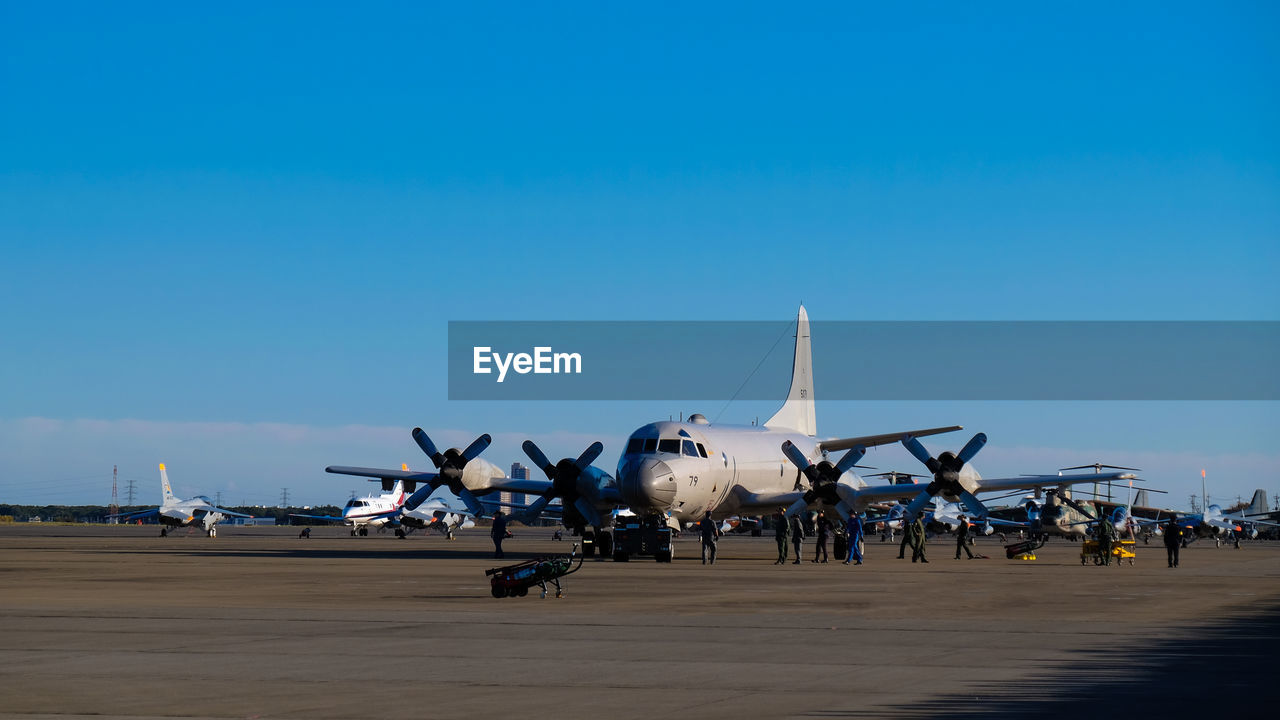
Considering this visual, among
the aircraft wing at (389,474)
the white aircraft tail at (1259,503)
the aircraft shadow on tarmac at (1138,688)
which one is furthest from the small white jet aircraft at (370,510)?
the white aircraft tail at (1259,503)

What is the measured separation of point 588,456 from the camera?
48.9 metres

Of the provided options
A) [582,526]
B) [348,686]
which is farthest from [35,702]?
[582,526]

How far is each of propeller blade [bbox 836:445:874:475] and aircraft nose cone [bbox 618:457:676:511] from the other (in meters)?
8.52

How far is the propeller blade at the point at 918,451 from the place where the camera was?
47.9 metres

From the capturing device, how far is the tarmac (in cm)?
1117

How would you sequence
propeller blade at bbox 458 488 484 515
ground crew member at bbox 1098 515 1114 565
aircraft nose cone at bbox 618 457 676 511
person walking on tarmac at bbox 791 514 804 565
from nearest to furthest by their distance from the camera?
1. aircraft nose cone at bbox 618 457 676 511
2. ground crew member at bbox 1098 515 1114 565
3. person walking on tarmac at bbox 791 514 804 565
4. propeller blade at bbox 458 488 484 515

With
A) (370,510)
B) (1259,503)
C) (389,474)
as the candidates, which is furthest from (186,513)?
(1259,503)

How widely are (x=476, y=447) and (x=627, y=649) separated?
3686 centimetres

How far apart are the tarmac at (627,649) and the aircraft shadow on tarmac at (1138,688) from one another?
1.8 inches

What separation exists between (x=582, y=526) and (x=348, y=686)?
36914 millimetres

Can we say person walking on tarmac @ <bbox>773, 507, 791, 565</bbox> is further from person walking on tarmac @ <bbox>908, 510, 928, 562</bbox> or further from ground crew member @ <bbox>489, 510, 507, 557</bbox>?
ground crew member @ <bbox>489, 510, 507, 557</bbox>

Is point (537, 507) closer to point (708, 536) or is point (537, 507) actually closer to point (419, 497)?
point (419, 497)

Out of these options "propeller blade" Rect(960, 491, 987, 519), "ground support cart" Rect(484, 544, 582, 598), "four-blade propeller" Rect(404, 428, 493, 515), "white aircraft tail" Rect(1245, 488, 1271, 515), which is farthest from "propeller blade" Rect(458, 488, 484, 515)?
"white aircraft tail" Rect(1245, 488, 1271, 515)

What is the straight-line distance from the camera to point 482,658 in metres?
14.5
